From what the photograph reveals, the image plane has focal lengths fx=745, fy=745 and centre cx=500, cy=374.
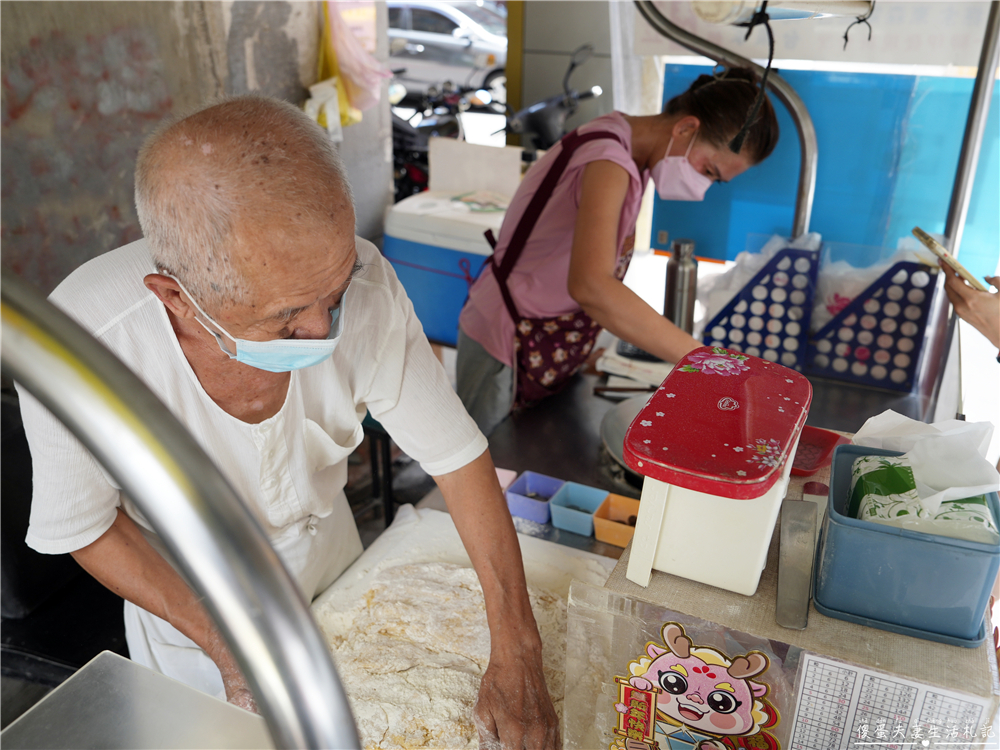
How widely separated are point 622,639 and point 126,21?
3.14 meters

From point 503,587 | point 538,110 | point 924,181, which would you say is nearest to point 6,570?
point 503,587

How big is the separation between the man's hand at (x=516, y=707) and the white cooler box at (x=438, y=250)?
2.54 m

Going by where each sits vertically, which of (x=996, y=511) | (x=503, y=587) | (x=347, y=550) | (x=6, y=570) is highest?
(x=996, y=511)

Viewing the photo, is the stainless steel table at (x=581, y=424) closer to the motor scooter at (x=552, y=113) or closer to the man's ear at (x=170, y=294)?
the man's ear at (x=170, y=294)

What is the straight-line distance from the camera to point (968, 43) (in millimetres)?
2223

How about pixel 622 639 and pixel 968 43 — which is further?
pixel 968 43

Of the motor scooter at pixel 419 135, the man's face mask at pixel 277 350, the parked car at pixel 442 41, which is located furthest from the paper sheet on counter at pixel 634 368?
the parked car at pixel 442 41

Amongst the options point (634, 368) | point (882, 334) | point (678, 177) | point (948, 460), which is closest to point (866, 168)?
point (882, 334)

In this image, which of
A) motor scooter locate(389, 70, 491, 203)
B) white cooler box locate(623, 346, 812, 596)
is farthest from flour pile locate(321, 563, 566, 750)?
motor scooter locate(389, 70, 491, 203)

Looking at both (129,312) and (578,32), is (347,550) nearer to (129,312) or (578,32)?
(129,312)

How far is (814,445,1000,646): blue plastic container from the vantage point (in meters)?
0.70

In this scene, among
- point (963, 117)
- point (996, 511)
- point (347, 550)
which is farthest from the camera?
point (963, 117)

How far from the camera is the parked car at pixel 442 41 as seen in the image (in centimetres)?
1033

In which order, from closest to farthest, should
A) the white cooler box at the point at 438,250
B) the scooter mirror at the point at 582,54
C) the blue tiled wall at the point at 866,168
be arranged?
the blue tiled wall at the point at 866,168
the white cooler box at the point at 438,250
the scooter mirror at the point at 582,54
